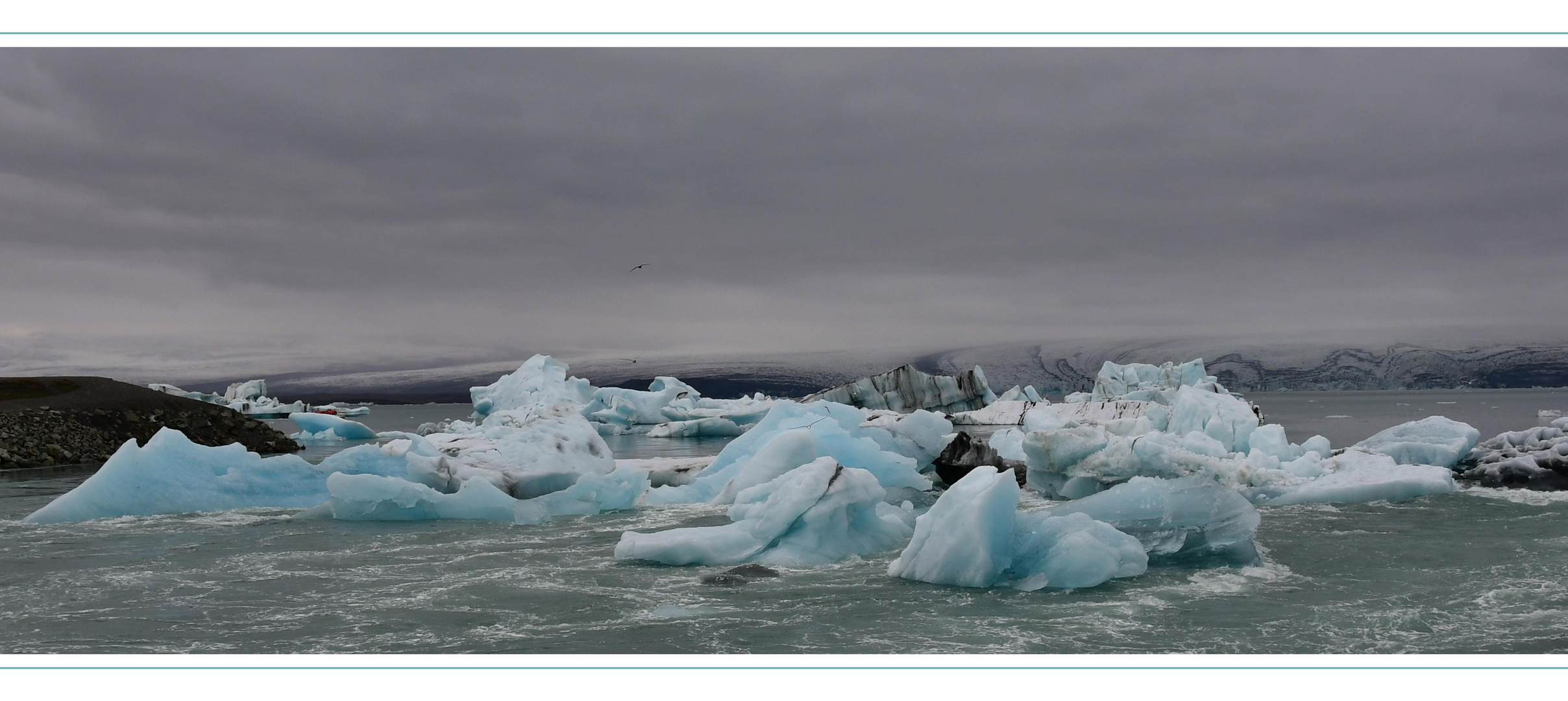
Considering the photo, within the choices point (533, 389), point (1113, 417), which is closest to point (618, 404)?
point (533, 389)

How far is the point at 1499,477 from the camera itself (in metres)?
14.9

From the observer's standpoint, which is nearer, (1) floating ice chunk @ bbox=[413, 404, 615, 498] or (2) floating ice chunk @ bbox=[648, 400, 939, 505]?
(1) floating ice chunk @ bbox=[413, 404, 615, 498]

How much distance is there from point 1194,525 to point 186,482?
12170 millimetres

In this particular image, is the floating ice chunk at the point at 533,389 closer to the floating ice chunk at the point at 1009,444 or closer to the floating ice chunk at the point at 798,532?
the floating ice chunk at the point at 1009,444

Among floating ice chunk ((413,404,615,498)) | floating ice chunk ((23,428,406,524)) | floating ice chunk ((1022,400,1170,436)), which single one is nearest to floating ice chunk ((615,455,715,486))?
floating ice chunk ((413,404,615,498))

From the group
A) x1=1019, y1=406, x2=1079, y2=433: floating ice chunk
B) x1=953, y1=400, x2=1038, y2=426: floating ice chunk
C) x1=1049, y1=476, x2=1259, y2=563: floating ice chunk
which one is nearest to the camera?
x1=1049, y1=476, x2=1259, y2=563: floating ice chunk

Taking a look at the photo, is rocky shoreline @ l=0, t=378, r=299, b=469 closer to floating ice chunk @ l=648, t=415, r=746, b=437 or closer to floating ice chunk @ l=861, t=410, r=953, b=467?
floating ice chunk @ l=648, t=415, r=746, b=437

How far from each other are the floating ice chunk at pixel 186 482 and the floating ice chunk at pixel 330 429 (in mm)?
18834

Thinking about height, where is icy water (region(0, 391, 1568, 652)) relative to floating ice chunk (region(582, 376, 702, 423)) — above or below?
below

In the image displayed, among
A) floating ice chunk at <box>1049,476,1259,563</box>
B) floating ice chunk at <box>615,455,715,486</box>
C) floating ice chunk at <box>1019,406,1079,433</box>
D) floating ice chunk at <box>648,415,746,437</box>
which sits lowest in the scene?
floating ice chunk at <box>648,415,746,437</box>

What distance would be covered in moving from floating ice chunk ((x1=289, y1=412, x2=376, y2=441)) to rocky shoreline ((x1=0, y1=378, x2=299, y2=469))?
5.99 metres

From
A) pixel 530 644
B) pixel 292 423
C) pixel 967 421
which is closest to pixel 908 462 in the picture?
pixel 530 644

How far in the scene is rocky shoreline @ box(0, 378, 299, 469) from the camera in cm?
2117

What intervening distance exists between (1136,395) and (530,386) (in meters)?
21.8
